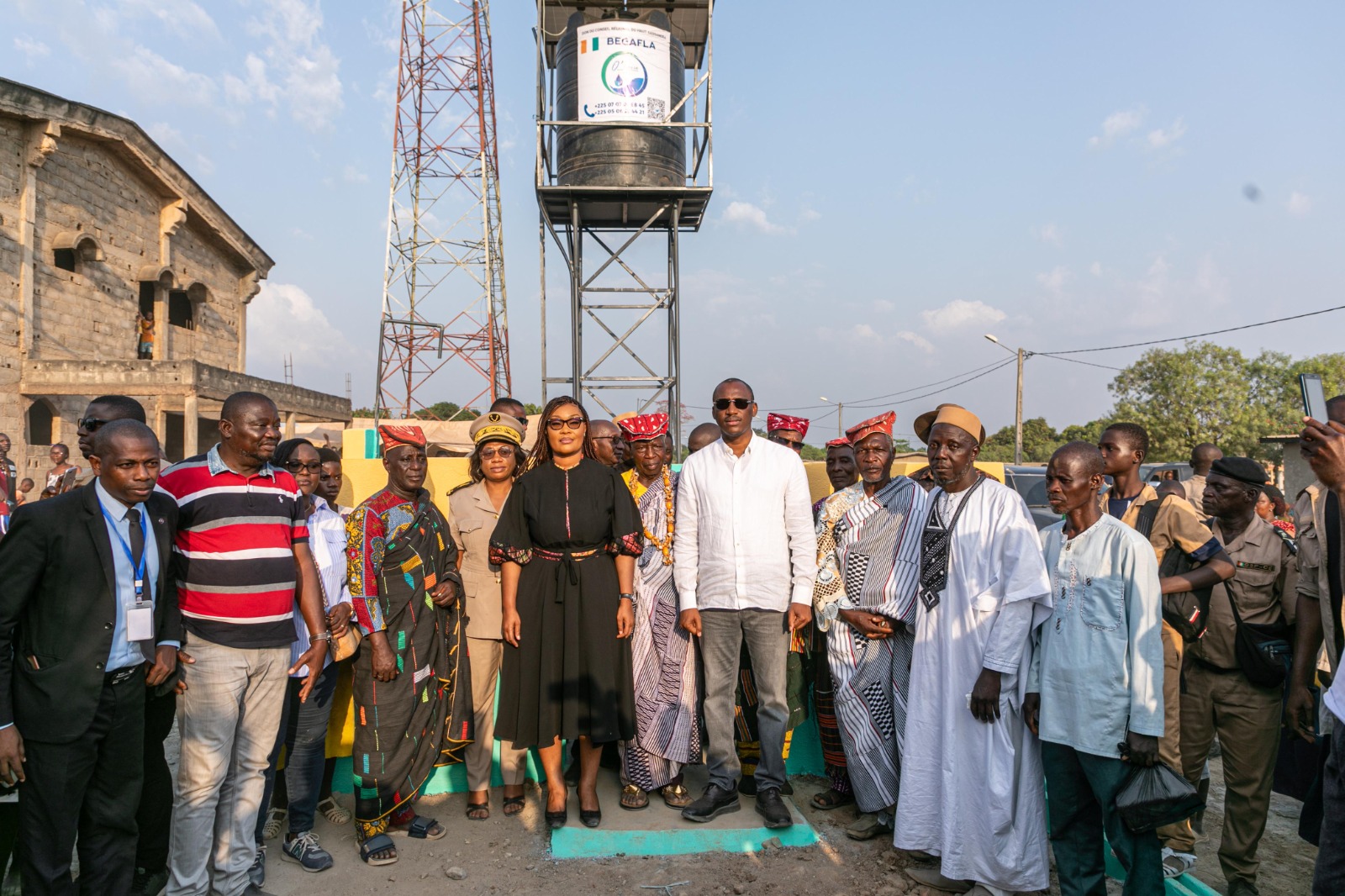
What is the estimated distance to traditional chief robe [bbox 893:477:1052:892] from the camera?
132 inches

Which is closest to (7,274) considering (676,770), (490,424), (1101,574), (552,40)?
(552,40)

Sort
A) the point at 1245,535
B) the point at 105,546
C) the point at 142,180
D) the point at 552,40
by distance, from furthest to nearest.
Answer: the point at 142,180
the point at 552,40
the point at 1245,535
the point at 105,546

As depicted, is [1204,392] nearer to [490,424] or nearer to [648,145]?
[648,145]

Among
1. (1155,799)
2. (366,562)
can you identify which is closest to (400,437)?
(366,562)

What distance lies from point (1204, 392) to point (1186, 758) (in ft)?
109

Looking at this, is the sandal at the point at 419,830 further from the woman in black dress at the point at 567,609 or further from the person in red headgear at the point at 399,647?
the woman in black dress at the point at 567,609

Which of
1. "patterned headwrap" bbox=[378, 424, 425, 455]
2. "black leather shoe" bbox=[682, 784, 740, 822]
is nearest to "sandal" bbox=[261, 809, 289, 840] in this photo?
"patterned headwrap" bbox=[378, 424, 425, 455]

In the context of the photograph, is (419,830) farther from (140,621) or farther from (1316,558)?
(1316,558)

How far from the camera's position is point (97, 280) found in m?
18.9

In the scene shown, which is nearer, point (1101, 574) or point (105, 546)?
point (105, 546)

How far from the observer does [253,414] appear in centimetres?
322

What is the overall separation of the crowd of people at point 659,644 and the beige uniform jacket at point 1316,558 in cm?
2

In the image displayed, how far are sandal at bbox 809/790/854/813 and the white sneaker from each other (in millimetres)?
1518

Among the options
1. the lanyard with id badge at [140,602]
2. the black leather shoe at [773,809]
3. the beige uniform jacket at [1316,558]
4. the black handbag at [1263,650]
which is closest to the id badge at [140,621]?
the lanyard with id badge at [140,602]
